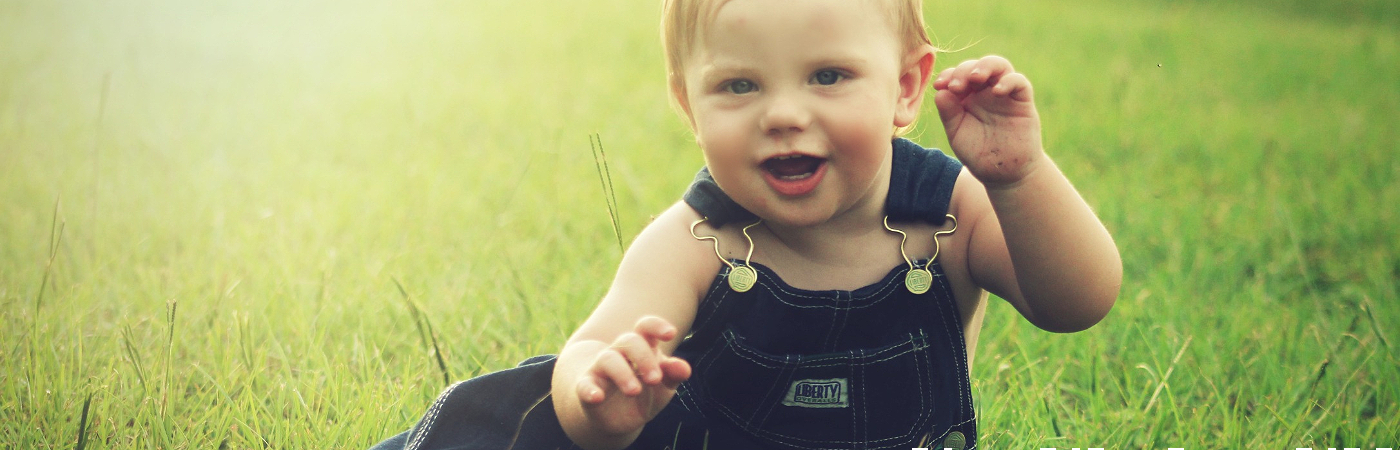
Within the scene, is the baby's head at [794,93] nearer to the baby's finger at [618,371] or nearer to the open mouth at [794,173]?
the open mouth at [794,173]

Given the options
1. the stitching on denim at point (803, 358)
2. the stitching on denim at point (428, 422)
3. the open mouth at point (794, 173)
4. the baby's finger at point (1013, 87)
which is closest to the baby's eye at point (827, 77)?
the open mouth at point (794, 173)

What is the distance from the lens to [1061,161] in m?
4.58

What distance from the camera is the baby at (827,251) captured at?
163cm

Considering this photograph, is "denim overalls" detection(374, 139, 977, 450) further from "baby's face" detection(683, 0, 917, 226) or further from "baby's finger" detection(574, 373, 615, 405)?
"baby's finger" detection(574, 373, 615, 405)

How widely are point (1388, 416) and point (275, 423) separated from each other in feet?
6.94

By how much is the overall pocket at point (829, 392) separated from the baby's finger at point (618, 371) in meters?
0.48

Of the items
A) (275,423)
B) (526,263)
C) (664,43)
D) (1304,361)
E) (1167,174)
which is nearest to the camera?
(664,43)

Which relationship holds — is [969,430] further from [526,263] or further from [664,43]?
[526,263]

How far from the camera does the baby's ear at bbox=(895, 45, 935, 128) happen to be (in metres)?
1.80

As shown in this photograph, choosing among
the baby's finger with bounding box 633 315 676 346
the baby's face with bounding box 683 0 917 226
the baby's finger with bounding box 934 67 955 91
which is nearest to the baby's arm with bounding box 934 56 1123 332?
the baby's finger with bounding box 934 67 955 91

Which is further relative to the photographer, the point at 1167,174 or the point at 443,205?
the point at 1167,174

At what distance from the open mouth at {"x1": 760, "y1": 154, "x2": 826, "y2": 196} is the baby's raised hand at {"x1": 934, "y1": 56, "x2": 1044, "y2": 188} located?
8.0 inches

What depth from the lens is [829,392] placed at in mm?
1875

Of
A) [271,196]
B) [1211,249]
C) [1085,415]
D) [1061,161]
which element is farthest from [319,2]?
[1085,415]
